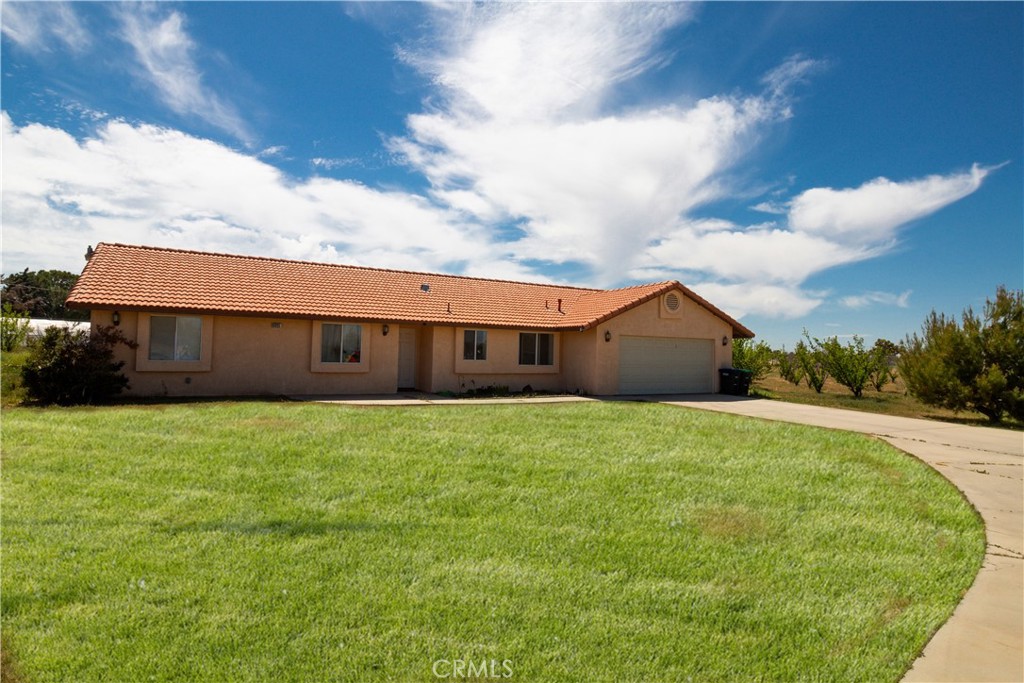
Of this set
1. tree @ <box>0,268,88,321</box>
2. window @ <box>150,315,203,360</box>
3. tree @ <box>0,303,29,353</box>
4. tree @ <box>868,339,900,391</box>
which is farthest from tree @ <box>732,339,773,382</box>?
tree @ <box>0,268,88,321</box>

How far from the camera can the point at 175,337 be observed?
17125 millimetres

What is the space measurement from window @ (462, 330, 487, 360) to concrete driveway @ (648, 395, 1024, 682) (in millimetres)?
8734

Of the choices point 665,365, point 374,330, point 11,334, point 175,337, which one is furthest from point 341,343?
point 11,334

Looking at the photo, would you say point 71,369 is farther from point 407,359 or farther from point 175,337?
point 407,359

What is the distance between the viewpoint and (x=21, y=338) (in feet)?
82.1

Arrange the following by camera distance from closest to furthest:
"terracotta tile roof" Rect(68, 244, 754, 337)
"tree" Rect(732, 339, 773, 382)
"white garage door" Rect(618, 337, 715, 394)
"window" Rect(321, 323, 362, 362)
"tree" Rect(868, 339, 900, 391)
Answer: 1. "terracotta tile roof" Rect(68, 244, 754, 337)
2. "window" Rect(321, 323, 362, 362)
3. "white garage door" Rect(618, 337, 715, 394)
4. "tree" Rect(868, 339, 900, 391)
5. "tree" Rect(732, 339, 773, 382)

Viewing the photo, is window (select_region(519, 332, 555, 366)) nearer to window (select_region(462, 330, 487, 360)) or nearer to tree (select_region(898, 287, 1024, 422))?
window (select_region(462, 330, 487, 360))

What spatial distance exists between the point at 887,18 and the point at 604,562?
13.8 meters

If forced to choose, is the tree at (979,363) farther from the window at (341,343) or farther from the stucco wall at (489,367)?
the window at (341,343)

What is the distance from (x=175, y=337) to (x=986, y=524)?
62.4 feet

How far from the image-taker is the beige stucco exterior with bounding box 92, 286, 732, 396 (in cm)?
1702

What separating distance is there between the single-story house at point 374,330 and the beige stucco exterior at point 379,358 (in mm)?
40

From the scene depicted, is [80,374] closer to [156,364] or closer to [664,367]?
[156,364]

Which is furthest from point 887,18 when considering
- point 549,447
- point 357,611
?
point 357,611
